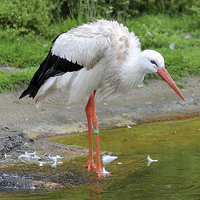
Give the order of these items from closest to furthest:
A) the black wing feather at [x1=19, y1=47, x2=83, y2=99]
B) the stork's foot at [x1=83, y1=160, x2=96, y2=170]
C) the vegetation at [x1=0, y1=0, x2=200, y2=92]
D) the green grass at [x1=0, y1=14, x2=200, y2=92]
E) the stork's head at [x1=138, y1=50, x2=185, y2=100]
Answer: the stork's head at [x1=138, y1=50, x2=185, y2=100]
the stork's foot at [x1=83, y1=160, x2=96, y2=170]
the black wing feather at [x1=19, y1=47, x2=83, y2=99]
the green grass at [x1=0, y1=14, x2=200, y2=92]
the vegetation at [x1=0, y1=0, x2=200, y2=92]

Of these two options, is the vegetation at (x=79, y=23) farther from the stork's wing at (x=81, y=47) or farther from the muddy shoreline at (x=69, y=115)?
the stork's wing at (x=81, y=47)

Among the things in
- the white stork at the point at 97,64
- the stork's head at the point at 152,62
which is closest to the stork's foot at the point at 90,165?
the white stork at the point at 97,64

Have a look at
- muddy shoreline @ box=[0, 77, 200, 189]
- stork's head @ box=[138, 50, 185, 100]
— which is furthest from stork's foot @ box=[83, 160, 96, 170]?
stork's head @ box=[138, 50, 185, 100]

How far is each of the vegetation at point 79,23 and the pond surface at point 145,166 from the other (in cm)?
184

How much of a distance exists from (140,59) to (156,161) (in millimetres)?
1164

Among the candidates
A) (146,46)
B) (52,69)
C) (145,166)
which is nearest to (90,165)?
(145,166)

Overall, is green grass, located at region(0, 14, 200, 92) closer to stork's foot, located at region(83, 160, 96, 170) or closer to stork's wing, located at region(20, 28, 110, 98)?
stork's wing, located at region(20, 28, 110, 98)

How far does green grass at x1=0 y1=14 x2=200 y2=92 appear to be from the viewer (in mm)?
6590

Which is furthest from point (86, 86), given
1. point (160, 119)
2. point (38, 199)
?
point (160, 119)

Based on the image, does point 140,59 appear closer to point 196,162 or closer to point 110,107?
point 196,162

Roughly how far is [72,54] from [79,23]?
3.98 meters

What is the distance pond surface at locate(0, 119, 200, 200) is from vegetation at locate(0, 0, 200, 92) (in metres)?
1.84

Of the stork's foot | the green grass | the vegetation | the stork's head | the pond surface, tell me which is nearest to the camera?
the pond surface

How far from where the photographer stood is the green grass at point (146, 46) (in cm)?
659
